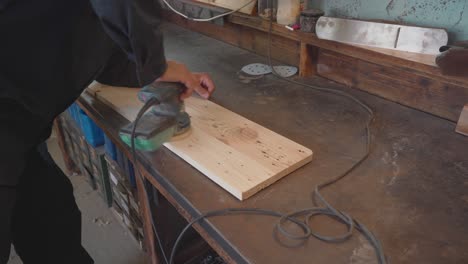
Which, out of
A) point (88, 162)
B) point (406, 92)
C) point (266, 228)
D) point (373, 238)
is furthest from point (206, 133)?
point (88, 162)

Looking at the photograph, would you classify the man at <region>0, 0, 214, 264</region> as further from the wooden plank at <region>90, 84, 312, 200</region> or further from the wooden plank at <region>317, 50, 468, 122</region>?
the wooden plank at <region>317, 50, 468, 122</region>

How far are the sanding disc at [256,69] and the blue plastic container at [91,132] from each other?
2.09 feet

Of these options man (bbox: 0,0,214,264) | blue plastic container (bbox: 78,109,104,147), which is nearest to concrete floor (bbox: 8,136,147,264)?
blue plastic container (bbox: 78,109,104,147)

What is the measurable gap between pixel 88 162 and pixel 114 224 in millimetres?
324

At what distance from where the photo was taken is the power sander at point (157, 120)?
82 cm

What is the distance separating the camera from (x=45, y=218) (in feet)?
3.77

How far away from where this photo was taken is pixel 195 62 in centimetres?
142

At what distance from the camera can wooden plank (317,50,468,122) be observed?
94cm

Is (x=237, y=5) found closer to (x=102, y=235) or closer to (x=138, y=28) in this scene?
(x=138, y=28)

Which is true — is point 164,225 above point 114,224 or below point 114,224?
above

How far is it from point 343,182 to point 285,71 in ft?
2.11

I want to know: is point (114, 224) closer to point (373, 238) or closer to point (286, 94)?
point (286, 94)

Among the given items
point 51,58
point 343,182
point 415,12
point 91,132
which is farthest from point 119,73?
point 415,12

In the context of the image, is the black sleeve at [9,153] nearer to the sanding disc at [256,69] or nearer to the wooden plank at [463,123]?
the sanding disc at [256,69]
